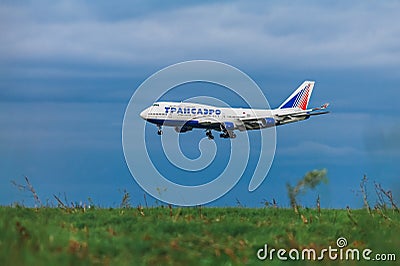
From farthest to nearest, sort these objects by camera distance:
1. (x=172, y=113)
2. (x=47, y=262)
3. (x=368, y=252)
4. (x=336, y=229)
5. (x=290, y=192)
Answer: (x=172, y=113)
(x=290, y=192)
(x=336, y=229)
(x=368, y=252)
(x=47, y=262)

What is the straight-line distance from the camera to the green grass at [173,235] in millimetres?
8102

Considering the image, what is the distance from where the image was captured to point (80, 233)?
9930 mm

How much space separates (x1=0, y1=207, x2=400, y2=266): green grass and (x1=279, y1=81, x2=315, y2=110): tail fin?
41.3 metres

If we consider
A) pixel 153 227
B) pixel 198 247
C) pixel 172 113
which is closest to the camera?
pixel 198 247

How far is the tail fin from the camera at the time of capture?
2169 inches

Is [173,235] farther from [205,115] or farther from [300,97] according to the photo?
[300,97]

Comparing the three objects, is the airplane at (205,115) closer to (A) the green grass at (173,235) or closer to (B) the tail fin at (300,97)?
(B) the tail fin at (300,97)

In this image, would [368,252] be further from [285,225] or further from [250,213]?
[250,213]

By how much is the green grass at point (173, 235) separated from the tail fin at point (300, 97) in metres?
41.3

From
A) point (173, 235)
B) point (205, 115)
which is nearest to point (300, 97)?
point (205, 115)

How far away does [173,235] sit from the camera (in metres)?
10.2

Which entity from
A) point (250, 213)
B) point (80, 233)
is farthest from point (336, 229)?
point (80, 233)

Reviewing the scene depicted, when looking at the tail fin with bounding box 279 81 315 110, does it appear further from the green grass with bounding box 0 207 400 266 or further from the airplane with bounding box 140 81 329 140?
the green grass with bounding box 0 207 400 266

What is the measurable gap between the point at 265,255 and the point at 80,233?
8.36 feet
